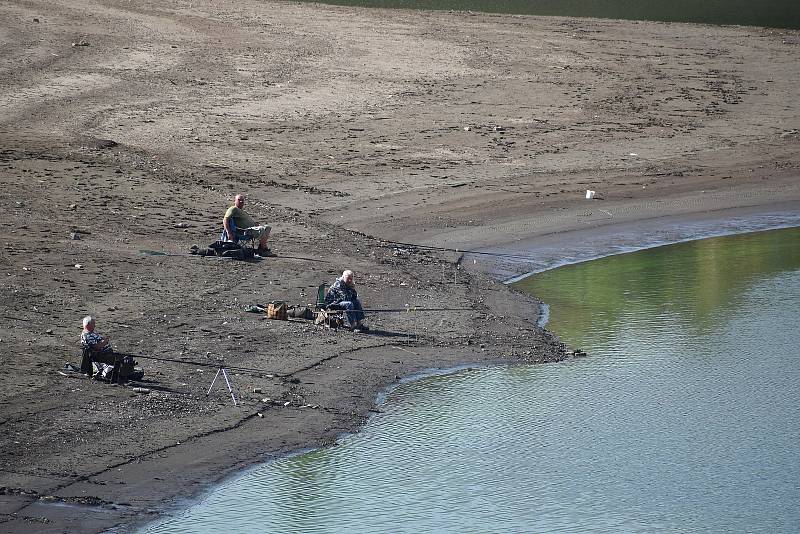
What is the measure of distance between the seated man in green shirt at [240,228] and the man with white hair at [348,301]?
340cm

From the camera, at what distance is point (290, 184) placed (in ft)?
93.7

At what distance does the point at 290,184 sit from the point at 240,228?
469cm

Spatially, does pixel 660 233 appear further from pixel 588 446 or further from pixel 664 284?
pixel 588 446

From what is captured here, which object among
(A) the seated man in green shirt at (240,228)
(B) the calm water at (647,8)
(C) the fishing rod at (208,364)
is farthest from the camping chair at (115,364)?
(B) the calm water at (647,8)

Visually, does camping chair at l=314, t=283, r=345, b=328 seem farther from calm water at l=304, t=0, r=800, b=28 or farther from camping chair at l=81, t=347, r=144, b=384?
calm water at l=304, t=0, r=800, b=28

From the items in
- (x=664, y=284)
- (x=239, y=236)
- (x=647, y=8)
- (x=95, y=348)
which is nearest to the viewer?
(x=95, y=348)

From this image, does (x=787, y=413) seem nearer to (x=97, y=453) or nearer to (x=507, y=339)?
(x=507, y=339)

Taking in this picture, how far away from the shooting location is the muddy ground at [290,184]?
1683 cm

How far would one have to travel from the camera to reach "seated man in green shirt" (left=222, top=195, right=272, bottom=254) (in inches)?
937

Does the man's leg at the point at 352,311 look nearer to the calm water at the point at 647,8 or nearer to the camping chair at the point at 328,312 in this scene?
the camping chair at the point at 328,312

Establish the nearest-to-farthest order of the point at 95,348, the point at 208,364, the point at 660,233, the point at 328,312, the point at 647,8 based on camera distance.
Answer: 1. the point at 95,348
2. the point at 208,364
3. the point at 328,312
4. the point at 660,233
5. the point at 647,8

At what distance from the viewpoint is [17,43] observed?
121 feet

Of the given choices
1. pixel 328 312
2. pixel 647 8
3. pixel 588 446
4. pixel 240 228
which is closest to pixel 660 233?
pixel 240 228

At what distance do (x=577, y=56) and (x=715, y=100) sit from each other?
485 cm
